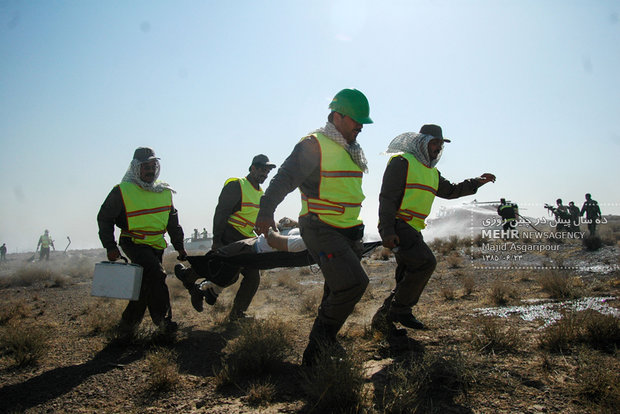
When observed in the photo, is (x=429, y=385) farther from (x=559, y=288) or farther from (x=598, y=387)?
(x=559, y=288)

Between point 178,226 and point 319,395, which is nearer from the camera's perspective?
point 319,395

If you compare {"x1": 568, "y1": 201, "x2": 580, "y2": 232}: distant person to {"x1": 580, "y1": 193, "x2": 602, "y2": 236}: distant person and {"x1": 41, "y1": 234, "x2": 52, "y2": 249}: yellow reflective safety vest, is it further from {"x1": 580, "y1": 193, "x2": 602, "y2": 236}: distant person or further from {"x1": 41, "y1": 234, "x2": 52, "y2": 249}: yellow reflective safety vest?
{"x1": 41, "y1": 234, "x2": 52, "y2": 249}: yellow reflective safety vest

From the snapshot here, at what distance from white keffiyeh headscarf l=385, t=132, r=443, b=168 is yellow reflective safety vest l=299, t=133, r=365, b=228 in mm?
1137

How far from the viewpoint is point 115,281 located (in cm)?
407

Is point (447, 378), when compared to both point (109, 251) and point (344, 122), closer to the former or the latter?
point (344, 122)

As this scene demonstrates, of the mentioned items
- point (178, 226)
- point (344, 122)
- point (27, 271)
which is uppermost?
point (344, 122)

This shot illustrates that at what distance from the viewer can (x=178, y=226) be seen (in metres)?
5.07

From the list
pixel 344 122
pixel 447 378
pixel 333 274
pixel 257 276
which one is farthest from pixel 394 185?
pixel 257 276

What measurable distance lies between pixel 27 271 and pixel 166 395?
1434cm

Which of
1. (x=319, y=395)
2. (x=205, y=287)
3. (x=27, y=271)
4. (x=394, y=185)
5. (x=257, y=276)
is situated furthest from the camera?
(x=27, y=271)

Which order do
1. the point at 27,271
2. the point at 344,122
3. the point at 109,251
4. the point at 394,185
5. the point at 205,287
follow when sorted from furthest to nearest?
the point at 27,271 → the point at 205,287 → the point at 109,251 → the point at 394,185 → the point at 344,122

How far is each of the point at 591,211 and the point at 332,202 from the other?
18.7m

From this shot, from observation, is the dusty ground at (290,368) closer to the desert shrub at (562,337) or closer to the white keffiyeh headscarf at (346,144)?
the desert shrub at (562,337)

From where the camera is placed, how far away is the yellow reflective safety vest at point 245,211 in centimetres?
529
